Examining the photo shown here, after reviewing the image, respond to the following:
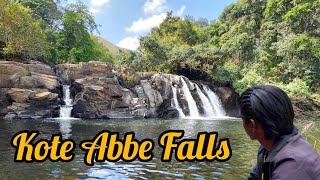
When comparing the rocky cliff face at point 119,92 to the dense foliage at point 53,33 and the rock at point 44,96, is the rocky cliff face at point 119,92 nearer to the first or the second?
the rock at point 44,96

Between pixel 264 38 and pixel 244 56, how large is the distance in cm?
264

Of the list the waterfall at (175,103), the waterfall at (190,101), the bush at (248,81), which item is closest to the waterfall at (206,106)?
the waterfall at (190,101)

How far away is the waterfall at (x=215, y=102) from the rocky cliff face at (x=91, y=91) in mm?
1174

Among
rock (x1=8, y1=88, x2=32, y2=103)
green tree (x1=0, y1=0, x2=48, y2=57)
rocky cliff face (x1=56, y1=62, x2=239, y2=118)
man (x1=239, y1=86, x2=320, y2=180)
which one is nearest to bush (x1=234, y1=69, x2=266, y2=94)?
rocky cliff face (x1=56, y1=62, x2=239, y2=118)

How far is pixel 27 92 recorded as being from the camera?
21.5 m

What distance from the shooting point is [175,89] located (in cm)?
2747

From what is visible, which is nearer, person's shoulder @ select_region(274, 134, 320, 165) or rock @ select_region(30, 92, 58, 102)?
person's shoulder @ select_region(274, 134, 320, 165)

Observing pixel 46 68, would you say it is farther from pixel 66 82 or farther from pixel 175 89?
pixel 175 89

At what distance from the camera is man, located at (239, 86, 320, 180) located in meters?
1.56

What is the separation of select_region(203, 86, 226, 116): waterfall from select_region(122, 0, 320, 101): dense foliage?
205cm

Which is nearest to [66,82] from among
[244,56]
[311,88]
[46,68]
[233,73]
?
[46,68]

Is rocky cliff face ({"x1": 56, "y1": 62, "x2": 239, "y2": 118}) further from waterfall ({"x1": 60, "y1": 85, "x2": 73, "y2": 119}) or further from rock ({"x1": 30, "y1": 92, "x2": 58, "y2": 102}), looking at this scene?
rock ({"x1": 30, "y1": 92, "x2": 58, "y2": 102})

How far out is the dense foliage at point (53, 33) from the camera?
25.7 metres

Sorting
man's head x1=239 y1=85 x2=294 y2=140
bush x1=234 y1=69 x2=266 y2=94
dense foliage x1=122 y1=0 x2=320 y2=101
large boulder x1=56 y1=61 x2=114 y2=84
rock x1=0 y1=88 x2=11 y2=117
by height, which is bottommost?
man's head x1=239 y1=85 x2=294 y2=140
